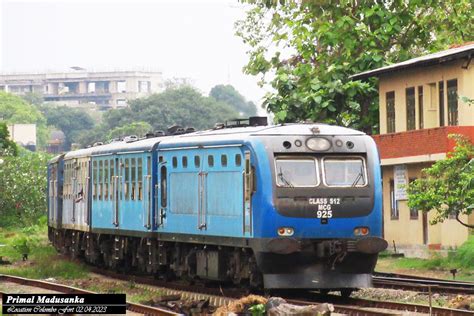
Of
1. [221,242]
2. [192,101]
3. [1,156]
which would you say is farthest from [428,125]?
[192,101]

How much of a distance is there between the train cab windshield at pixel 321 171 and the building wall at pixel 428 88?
47.3 ft

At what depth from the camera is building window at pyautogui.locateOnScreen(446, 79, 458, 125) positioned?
125ft

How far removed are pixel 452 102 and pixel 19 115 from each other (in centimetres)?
15479

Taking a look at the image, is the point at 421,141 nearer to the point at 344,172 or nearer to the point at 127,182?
the point at 127,182

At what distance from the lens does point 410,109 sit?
135 feet

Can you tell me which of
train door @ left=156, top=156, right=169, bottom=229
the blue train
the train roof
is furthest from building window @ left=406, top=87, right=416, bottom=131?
train door @ left=156, top=156, right=169, bottom=229

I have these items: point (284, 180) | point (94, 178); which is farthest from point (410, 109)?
point (284, 180)

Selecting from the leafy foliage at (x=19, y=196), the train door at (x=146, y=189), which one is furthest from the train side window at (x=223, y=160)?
the leafy foliage at (x=19, y=196)

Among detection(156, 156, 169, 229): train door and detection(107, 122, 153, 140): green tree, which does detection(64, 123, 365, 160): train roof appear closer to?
detection(156, 156, 169, 229): train door

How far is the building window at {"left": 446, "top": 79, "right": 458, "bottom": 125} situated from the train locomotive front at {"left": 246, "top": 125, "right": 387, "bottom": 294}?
15.4m

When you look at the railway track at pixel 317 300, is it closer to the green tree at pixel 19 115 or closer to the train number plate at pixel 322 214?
the train number plate at pixel 322 214

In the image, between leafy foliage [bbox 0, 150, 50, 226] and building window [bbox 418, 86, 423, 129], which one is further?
leafy foliage [bbox 0, 150, 50, 226]

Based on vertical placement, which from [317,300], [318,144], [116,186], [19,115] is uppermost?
[19,115]

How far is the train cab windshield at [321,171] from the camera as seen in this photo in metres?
22.6
